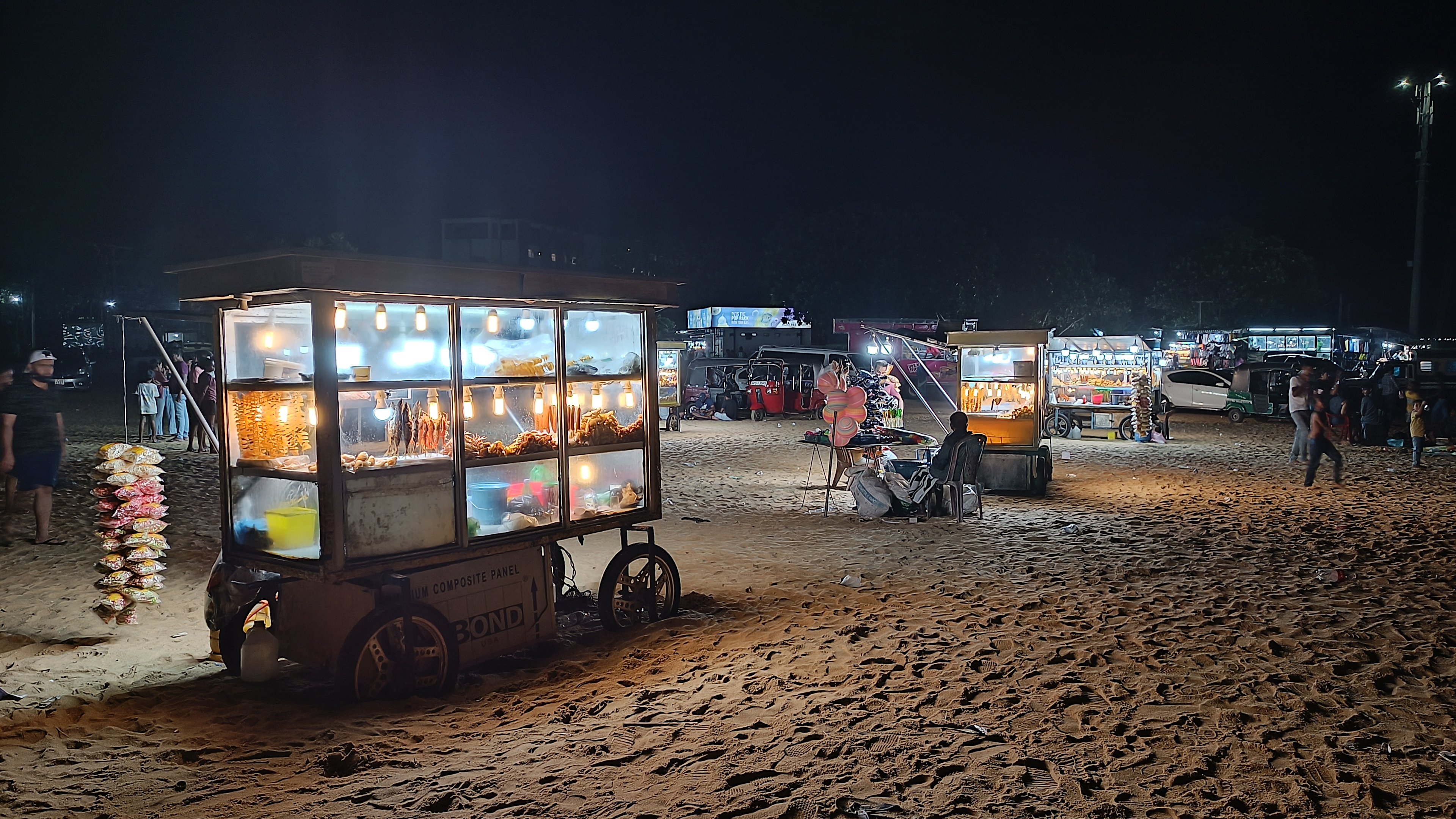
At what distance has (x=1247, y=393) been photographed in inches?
979

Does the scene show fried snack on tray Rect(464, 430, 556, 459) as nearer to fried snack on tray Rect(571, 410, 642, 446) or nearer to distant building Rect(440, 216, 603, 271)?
fried snack on tray Rect(571, 410, 642, 446)

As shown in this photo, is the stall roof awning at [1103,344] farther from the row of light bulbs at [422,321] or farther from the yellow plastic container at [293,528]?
the yellow plastic container at [293,528]

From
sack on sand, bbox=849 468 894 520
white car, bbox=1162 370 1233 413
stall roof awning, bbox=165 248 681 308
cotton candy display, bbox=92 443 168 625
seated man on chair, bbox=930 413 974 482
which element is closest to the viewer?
stall roof awning, bbox=165 248 681 308

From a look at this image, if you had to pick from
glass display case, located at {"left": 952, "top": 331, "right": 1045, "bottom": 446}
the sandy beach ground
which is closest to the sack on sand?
the sandy beach ground

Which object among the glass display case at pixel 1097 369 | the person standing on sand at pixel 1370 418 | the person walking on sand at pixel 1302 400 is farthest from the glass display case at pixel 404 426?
the person standing on sand at pixel 1370 418

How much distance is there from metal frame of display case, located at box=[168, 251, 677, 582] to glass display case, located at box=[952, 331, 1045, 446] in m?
8.01

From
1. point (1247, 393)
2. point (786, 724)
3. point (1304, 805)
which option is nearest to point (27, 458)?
point (786, 724)

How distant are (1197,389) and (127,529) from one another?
89.8 feet

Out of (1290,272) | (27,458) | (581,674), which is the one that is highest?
(1290,272)

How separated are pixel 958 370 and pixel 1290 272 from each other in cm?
5174

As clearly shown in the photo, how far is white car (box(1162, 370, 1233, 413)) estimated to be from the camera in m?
25.7

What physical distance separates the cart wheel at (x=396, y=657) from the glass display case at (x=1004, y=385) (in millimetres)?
9453

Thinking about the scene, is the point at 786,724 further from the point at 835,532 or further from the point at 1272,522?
the point at 1272,522

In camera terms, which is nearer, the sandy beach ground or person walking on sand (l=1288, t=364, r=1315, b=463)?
the sandy beach ground
